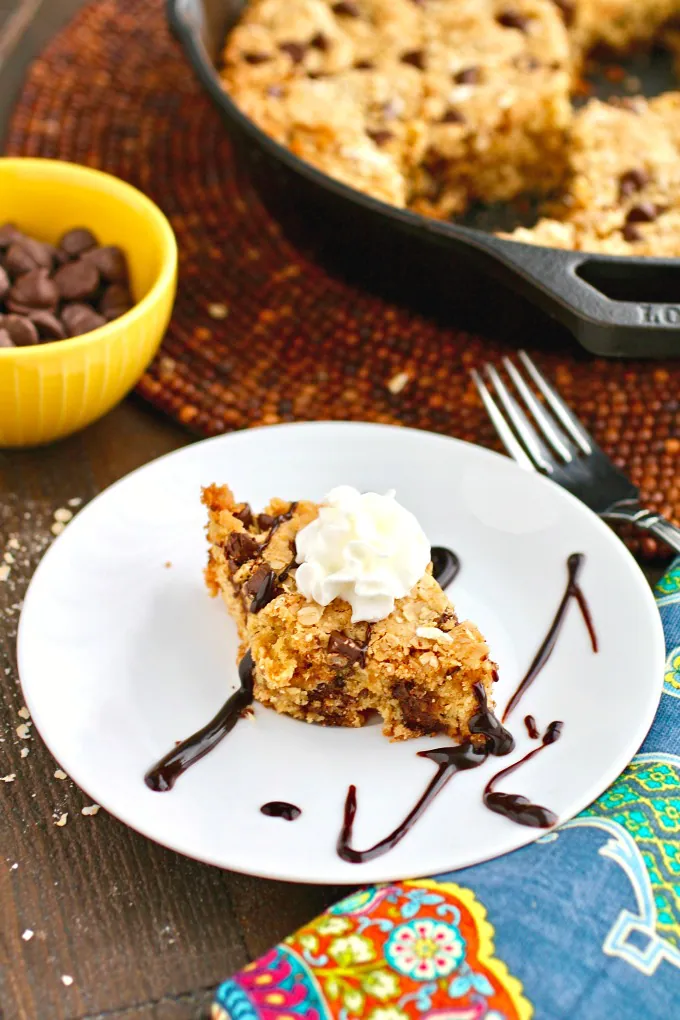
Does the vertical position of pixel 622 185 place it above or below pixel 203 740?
above

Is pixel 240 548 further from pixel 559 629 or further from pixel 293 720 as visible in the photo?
pixel 559 629

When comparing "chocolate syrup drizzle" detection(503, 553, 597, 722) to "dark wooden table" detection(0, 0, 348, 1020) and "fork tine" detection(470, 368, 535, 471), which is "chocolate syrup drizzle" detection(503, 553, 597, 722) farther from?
"dark wooden table" detection(0, 0, 348, 1020)

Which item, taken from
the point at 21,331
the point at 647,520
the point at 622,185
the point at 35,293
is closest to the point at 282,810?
the point at 647,520

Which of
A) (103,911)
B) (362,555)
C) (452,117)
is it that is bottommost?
(103,911)

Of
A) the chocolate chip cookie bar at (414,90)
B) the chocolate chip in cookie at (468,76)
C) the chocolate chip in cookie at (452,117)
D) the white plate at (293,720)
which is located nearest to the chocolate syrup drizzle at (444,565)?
the white plate at (293,720)

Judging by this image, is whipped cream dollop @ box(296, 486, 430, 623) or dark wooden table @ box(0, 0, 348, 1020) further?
whipped cream dollop @ box(296, 486, 430, 623)

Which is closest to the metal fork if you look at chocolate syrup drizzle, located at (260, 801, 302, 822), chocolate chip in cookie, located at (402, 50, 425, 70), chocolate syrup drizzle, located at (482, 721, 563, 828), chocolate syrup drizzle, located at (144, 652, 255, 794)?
chocolate syrup drizzle, located at (482, 721, 563, 828)

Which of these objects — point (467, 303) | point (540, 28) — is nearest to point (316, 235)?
point (467, 303)
